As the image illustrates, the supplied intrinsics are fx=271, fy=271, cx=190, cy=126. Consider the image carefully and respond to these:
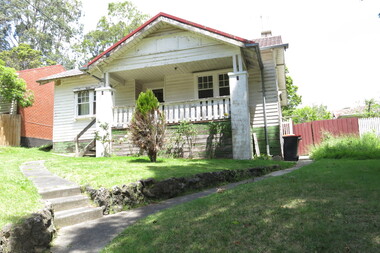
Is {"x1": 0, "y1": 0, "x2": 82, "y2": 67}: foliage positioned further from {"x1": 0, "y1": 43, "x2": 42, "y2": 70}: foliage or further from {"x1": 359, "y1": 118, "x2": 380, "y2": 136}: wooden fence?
{"x1": 359, "y1": 118, "x2": 380, "y2": 136}: wooden fence

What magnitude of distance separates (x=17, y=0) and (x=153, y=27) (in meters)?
38.8

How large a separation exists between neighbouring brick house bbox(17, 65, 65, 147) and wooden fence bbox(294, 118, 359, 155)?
18293mm

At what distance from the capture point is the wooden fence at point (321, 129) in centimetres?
1753

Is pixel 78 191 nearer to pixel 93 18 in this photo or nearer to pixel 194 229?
pixel 194 229

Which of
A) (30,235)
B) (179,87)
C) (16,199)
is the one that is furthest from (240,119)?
(30,235)

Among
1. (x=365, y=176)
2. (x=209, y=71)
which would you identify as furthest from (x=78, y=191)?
(x=209, y=71)

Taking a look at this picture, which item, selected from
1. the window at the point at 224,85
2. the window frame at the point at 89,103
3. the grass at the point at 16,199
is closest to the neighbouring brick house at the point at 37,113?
the window frame at the point at 89,103

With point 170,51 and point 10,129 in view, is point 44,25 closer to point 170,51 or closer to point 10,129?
point 10,129

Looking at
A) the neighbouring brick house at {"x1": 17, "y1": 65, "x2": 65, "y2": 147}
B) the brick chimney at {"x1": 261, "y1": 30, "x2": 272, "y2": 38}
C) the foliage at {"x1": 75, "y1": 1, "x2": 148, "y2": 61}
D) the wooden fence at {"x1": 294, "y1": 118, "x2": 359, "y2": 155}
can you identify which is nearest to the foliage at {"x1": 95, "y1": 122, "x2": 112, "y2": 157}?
the neighbouring brick house at {"x1": 17, "y1": 65, "x2": 65, "y2": 147}

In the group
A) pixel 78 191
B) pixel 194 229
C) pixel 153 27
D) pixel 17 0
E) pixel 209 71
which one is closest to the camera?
pixel 194 229

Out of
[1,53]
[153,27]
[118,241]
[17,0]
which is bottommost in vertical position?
[118,241]

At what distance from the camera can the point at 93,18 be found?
36469 mm

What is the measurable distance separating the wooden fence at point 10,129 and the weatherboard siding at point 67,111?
3.69 metres

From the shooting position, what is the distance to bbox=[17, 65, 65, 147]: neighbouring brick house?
18656 mm
